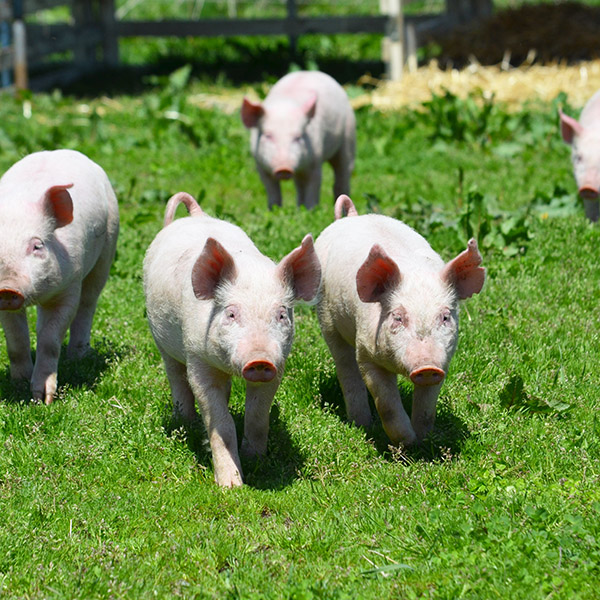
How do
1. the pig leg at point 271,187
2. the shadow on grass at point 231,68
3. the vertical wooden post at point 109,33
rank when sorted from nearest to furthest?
the pig leg at point 271,187 < the shadow on grass at point 231,68 < the vertical wooden post at point 109,33

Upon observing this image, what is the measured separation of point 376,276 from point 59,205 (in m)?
1.98

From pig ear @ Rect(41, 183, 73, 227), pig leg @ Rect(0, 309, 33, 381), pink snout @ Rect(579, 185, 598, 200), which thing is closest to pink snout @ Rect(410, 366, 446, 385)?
pig ear @ Rect(41, 183, 73, 227)

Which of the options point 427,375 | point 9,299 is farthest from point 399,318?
point 9,299

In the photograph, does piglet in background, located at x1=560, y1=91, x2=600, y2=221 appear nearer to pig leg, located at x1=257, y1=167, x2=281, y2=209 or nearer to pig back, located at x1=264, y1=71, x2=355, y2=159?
pig back, located at x1=264, y1=71, x2=355, y2=159

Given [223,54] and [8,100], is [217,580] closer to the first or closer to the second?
[8,100]

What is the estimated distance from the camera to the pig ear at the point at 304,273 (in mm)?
4820

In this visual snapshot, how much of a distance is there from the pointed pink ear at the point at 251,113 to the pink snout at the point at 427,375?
558cm

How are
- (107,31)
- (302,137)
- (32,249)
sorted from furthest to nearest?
(107,31)
(302,137)
(32,249)

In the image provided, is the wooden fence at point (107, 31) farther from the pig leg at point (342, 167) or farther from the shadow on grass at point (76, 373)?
the shadow on grass at point (76, 373)

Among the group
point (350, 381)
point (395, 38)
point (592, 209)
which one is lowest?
point (395, 38)

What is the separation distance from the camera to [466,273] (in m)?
4.94

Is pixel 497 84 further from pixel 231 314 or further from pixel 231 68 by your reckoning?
pixel 231 314

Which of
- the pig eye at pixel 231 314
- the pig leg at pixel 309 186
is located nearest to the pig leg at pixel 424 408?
the pig eye at pixel 231 314

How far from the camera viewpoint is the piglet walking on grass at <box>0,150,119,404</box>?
566cm
